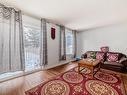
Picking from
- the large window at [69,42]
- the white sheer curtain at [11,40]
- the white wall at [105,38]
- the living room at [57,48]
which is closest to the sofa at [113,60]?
the living room at [57,48]

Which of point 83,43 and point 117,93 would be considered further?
point 83,43


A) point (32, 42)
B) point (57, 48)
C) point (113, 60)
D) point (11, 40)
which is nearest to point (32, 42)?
point (32, 42)

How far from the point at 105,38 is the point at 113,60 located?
4.56 feet

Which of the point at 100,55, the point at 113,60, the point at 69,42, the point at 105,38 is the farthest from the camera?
the point at 69,42

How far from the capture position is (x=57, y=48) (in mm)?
4469

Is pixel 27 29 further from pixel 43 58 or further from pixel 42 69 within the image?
pixel 42 69

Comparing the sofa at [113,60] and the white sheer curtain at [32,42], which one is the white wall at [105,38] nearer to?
the sofa at [113,60]

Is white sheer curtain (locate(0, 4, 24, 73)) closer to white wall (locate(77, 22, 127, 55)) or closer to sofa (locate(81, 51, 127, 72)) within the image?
sofa (locate(81, 51, 127, 72))

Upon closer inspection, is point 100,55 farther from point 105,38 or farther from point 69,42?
point 69,42

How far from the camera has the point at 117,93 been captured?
6.54 feet

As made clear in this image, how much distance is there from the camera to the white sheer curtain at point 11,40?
2490 millimetres

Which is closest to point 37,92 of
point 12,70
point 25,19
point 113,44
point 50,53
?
point 12,70

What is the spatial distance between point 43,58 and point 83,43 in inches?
120

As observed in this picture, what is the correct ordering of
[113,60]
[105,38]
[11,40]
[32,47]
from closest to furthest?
1. [11,40]
2. [32,47]
3. [113,60]
4. [105,38]
